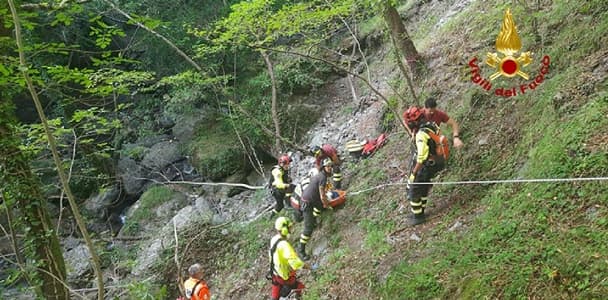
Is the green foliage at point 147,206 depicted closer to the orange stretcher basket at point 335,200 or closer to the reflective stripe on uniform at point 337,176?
the reflective stripe on uniform at point 337,176

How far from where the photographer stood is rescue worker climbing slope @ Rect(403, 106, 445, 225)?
652 cm

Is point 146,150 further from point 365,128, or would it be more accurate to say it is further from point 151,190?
point 365,128

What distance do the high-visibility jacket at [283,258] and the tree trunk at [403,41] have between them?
573 cm

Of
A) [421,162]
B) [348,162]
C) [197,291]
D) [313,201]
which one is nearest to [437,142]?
[421,162]

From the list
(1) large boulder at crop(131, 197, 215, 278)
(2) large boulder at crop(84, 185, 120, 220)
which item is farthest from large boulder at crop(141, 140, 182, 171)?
(1) large boulder at crop(131, 197, 215, 278)

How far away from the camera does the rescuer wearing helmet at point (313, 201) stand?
27.7ft

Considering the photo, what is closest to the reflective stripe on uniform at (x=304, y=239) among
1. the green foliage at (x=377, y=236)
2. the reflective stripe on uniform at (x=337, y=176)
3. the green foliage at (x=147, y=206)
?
the green foliage at (x=377, y=236)

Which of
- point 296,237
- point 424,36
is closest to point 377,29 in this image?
point 424,36

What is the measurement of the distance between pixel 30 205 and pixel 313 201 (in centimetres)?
478

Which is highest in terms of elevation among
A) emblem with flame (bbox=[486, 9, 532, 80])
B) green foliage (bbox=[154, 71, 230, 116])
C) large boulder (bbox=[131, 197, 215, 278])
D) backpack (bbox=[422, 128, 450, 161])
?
emblem with flame (bbox=[486, 9, 532, 80])

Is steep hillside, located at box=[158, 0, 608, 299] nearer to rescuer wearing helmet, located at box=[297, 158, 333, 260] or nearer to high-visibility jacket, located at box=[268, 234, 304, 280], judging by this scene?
rescuer wearing helmet, located at box=[297, 158, 333, 260]

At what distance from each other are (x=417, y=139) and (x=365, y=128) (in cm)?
538

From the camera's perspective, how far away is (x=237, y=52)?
51.5 feet

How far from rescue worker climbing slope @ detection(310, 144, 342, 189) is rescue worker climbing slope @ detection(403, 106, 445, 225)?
253cm
